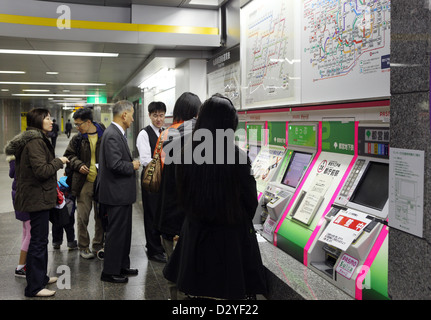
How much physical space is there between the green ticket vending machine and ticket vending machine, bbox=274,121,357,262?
17.0 inches

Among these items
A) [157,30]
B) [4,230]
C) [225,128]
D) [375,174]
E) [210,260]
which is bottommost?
[4,230]

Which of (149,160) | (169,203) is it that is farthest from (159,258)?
(169,203)

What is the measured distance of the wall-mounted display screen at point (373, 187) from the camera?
6.85ft

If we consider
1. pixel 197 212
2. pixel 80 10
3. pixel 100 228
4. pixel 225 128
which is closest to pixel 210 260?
pixel 197 212

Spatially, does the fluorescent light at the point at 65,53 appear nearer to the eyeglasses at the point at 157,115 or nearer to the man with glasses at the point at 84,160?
the man with glasses at the point at 84,160

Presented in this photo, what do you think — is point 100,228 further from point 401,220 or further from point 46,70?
point 46,70

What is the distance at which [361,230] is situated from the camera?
2004mm

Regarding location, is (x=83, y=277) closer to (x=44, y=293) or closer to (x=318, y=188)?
(x=44, y=293)

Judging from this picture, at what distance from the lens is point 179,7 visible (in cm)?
503

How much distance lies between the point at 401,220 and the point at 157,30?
416 centimetres

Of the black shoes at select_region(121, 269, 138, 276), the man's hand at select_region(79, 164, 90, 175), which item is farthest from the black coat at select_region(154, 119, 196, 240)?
the man's hand at select_region(79, 164, 90, 175)

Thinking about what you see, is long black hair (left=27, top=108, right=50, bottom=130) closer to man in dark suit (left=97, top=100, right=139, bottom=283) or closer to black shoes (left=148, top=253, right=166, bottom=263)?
man in dark suit (left=97, top=100, right=139, bottom=283)

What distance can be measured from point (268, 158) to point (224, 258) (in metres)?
1.55

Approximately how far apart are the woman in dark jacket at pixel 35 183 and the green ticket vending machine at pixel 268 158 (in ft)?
5.52
